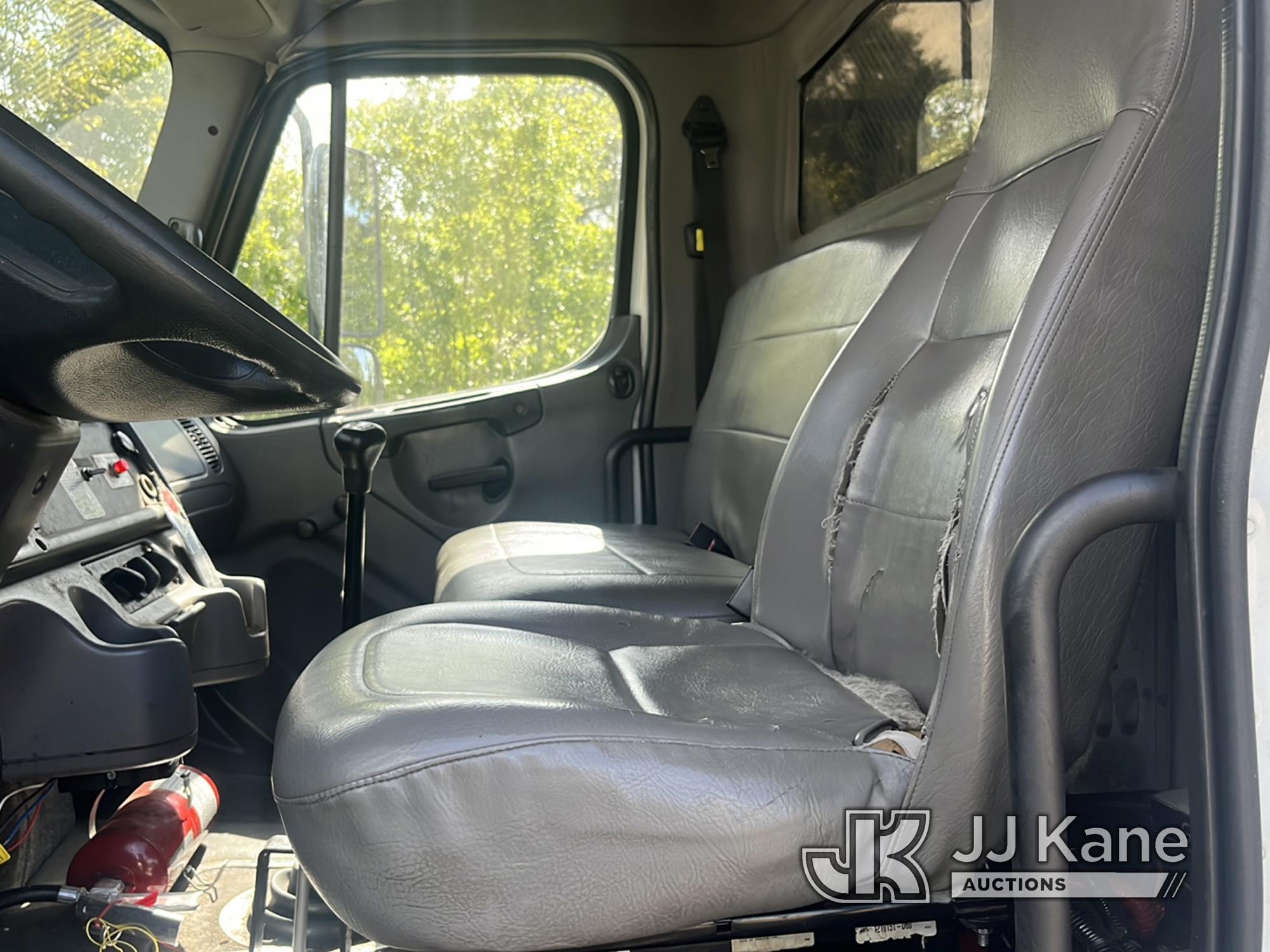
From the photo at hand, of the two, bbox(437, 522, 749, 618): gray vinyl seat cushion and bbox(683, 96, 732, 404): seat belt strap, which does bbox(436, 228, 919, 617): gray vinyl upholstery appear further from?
bbox(683, 96, 732, 404): seat belt strap

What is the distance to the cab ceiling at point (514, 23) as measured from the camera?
2502 mm

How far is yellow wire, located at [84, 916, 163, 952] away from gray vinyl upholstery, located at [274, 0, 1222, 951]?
587 mm

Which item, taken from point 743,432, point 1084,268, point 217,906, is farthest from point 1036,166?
point 217,906

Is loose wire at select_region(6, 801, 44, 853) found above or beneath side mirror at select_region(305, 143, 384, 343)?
beneath

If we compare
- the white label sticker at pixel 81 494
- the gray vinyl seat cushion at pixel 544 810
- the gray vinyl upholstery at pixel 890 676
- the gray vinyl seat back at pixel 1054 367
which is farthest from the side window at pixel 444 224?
the gray vinyl seat cushion at pixel 544 810

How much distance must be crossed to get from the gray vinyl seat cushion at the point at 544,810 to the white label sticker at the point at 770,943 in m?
0.13

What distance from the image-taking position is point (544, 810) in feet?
2.52

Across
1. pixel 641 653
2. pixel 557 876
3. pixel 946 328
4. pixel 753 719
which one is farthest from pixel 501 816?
pixel 946 328

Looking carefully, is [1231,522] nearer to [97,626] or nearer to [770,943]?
[770,943]

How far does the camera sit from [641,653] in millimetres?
1243

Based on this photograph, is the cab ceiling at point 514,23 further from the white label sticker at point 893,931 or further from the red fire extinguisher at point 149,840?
the white label sticker at point 893,931

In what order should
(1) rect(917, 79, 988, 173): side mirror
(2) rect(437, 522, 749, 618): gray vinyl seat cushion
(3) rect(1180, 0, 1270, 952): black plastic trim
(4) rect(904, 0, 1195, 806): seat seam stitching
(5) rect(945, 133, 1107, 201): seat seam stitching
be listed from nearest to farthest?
1. (3) rect(1180, 0, 1270, 952): black plastic trim
2. (4) rect(904, 0, 1195, 806): seat seam stitching
3. (5) rect(945, 133, 1107, 201): seat seam stitching
4. (2) rect(437, 522, 749, 618): gray vinyl seat cushion
5. (1) rect(917, 79, 988, 173): side mirror

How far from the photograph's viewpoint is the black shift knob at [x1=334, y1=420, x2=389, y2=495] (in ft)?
6.73

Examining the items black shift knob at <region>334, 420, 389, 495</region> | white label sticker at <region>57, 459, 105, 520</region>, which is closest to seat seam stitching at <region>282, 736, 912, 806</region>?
white label sticker at <region>57, 459, 105, 520</region>
